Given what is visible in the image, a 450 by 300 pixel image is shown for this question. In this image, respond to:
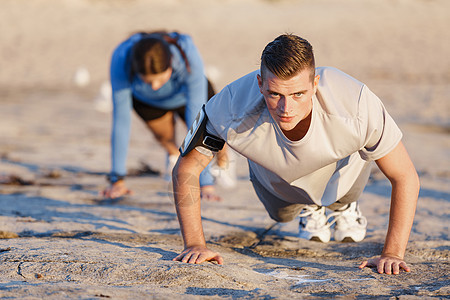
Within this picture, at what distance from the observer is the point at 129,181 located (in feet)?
17.9

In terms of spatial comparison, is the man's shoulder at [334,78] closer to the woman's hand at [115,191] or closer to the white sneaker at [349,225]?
the white sneaker at [349,225]

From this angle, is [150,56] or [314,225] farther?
[150,56]

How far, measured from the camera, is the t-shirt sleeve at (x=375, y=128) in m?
2.35

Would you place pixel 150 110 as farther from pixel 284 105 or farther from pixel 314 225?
pixel 284 105

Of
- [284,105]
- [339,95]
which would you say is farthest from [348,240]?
[284,105]

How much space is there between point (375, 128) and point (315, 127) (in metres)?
0.26

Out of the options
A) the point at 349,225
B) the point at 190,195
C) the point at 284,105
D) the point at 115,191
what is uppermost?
the point at 284,105

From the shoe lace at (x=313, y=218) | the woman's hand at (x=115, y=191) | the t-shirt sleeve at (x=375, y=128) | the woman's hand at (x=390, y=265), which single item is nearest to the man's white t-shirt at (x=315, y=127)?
the t-shirt sleeve at (x=375, y=128)

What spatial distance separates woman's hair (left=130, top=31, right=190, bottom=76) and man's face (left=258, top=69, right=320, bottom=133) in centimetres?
171

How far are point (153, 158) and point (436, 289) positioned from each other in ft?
15.9

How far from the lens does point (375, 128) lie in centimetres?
236

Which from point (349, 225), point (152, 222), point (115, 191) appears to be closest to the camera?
point (349, 225)

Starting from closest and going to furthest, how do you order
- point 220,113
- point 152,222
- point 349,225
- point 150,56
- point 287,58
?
1. point 287,58
2. point 220,113
3. point 349,225
4. point 152,222
5. point 150,56

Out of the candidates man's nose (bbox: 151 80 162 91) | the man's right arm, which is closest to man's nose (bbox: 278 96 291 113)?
the man's right arm
